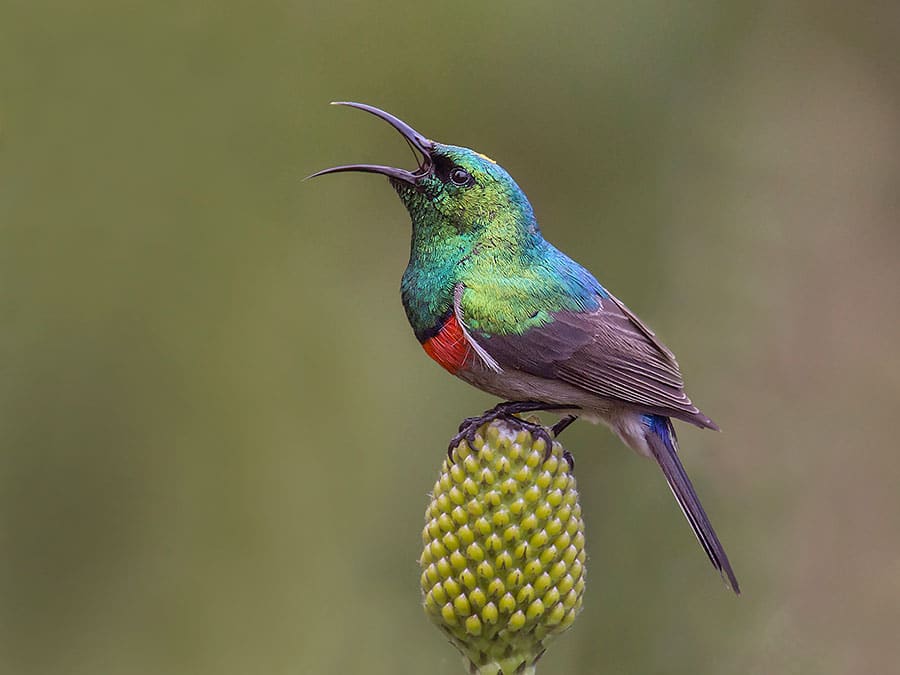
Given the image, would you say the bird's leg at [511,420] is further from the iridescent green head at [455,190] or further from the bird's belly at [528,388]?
the iridescent green head at [455,190]

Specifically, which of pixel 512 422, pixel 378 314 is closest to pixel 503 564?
pixel 512 422

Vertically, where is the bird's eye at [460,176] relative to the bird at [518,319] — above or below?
above

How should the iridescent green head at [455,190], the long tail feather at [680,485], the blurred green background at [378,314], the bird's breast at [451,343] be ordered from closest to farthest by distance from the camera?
1. the long tail feather at [680,485]
2. the bird's breast at [451,343]
3. the iridescent green head at [455,190]
4. the blurred green background at [378,314]

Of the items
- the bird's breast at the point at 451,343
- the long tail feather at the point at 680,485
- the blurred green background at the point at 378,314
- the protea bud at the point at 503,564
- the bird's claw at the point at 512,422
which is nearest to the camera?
the protea bud at the point at 503,564

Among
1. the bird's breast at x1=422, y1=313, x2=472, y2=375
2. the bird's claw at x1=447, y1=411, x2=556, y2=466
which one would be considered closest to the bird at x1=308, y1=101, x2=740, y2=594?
the bird's breast at x1=422, y1=313, x2=472, y2=375

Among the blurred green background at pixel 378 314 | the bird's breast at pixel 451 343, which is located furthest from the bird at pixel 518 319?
the blurred green background at pixel 378 314

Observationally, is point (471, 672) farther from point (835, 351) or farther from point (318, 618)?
point (835, 351)

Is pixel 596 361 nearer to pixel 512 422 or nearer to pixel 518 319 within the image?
pixel 518 319

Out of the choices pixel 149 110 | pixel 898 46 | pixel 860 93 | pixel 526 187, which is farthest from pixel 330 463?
pixel 898 46

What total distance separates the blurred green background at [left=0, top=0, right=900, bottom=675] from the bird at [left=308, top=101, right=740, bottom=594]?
2.80ft

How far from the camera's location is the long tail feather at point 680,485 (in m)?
3.18

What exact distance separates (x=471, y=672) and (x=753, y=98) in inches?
174

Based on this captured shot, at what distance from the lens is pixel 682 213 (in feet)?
18.1

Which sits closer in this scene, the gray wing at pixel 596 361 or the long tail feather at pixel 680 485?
the long tail feather at pixel 680 485
